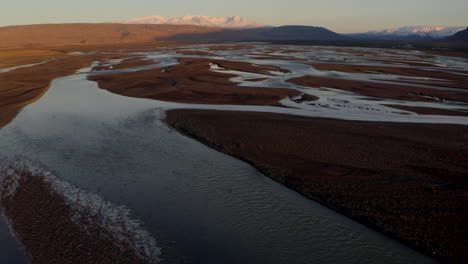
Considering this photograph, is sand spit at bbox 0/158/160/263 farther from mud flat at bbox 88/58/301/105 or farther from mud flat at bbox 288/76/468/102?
mud flat at bbox 288/76/468/102

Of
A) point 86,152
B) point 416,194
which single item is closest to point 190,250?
point 416,194

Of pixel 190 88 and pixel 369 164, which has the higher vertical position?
pixel 190 88

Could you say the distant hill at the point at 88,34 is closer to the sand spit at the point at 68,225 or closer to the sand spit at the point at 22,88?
the sand spit at the point at 22,88

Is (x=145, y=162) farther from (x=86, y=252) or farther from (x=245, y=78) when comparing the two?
(x=245, y=78)

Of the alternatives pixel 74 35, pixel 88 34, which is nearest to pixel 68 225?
pixel 74 35

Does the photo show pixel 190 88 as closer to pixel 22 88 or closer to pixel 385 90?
pixel 22 88
